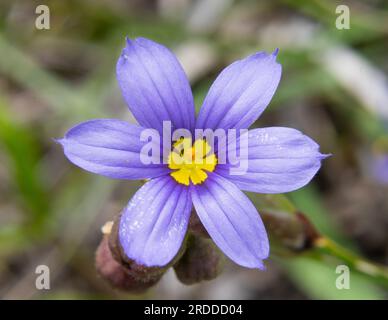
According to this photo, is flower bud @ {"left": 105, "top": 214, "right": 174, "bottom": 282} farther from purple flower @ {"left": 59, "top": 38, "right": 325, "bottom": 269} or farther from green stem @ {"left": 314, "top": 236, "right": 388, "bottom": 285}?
green stem @ {"left": 314, "top": 236, "right": 388, "bottom": 285}

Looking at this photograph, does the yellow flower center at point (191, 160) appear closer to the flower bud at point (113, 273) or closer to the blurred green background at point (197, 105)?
the flower bud at point (113, 273)

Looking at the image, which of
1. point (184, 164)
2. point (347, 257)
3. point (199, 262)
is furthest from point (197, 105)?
point (199, 262)

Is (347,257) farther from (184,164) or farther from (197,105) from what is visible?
(197,105)
